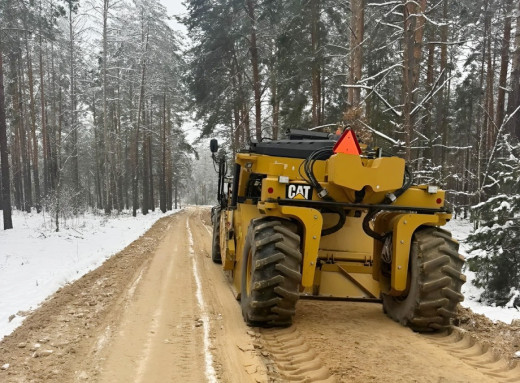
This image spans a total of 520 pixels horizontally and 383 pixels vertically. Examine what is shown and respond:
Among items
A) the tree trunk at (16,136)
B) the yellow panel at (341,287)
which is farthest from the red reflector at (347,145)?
the tree trunk at (16,136)

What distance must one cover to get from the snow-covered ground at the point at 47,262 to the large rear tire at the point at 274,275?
2.57m

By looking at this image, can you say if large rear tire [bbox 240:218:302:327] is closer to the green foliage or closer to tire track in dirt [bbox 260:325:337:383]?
tire track in dirt [bbox 260:325:337:383]

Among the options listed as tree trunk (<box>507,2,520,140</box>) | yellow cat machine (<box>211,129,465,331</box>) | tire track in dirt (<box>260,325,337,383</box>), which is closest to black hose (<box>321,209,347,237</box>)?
yellow cat machine (<box>211,129,465,331</box>)

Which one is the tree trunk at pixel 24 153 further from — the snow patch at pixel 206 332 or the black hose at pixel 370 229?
the black hose at pixel 370 229

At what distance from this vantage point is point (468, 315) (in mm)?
5035

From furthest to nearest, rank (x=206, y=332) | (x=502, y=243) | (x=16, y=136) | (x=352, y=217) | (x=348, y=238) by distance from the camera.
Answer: (x=16, y=136), (x=502, y=243), (x=352, y=217), (x=348, y=238), (x=206, y=332)

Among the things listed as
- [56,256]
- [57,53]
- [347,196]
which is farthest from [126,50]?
[347,196]

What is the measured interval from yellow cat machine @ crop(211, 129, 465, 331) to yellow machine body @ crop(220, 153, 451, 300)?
1 centimetres

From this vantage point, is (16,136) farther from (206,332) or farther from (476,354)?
(476,354)

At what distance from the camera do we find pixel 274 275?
442 centimetres

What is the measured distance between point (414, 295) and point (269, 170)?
8.28ft

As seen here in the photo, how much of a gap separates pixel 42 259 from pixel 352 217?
9228 millimetres

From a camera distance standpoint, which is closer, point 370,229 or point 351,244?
point 370,229

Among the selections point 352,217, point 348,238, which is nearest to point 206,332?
point 348,238
